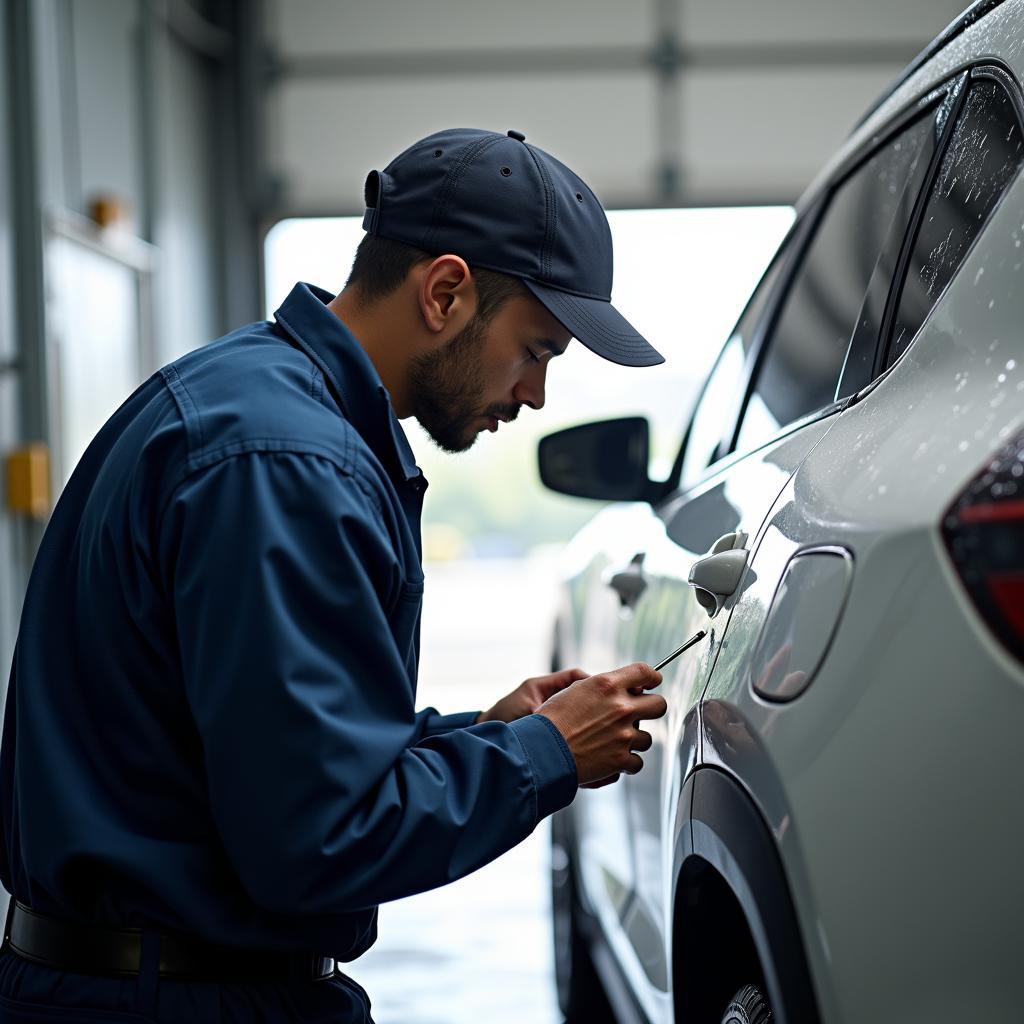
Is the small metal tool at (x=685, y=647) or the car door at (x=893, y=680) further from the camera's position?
the small metal tool at (x=685, y=647)

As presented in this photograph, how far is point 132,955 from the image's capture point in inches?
51.5

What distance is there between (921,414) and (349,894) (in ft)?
2.10

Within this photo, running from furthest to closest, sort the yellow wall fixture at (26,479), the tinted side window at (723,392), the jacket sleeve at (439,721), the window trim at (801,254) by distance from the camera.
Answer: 1. the yellow wall fixture at (26,479)
2. the tinted side window at (723,392)
3. the window trim at (801,254)
4. the jacket sleeve at (439,721)

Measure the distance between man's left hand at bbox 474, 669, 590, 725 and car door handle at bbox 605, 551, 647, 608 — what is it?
0.29m

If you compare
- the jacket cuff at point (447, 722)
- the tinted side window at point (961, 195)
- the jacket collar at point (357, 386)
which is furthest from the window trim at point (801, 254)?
the jacket collar at point (357, 386)

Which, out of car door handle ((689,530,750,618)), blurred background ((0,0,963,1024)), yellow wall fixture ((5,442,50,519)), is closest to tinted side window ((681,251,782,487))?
car door handle ((689,530,750,618))

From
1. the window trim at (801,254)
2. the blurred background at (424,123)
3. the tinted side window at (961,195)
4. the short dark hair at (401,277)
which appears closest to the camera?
the tinted side window at (961,195)

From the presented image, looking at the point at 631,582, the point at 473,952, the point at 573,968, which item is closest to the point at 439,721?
the point at 631,582

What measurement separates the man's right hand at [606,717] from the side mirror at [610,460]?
1.04 meters

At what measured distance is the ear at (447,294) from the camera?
1436 mm

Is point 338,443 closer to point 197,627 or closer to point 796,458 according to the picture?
point 197,627

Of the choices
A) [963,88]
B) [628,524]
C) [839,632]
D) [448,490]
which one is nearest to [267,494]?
[839,632]

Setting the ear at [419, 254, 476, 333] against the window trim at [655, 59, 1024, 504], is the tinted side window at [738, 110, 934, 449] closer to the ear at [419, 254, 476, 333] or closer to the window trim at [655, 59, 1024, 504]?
the window trim at [655, 59, 1024, 504]

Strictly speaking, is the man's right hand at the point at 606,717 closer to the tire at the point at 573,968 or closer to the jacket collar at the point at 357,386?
the jacket collar at the point at 357,386
